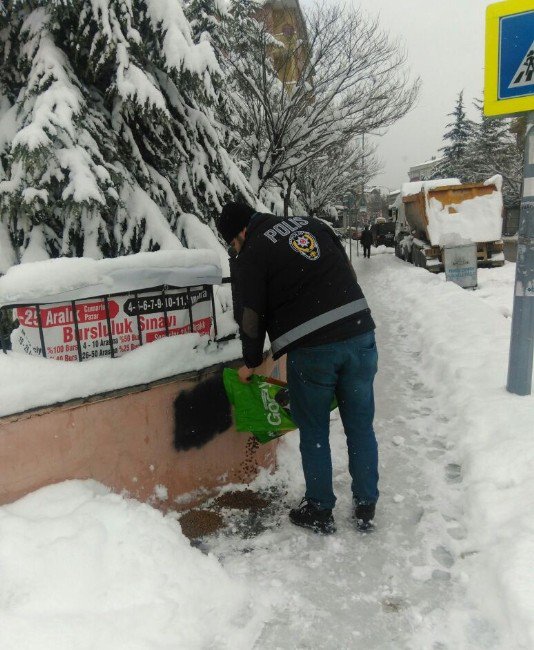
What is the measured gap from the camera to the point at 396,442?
388 cm

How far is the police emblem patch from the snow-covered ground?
1559 millimetres

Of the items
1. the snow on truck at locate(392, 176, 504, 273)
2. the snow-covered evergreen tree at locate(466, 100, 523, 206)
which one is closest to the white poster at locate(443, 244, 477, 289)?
the snow on truck at locate(392, 176, 504, 273)

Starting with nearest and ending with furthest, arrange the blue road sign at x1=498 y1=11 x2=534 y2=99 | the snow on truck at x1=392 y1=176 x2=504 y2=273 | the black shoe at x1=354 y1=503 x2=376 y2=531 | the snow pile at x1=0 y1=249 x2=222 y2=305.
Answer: the snow pile at x1=0 y1=249 x2=222 y2=305 < the black shoe at x1=354 y1=503 x2=376 y2=531 < the blue road sign at x1=498 y1=11 x2=534 y2=99 < the snow on truck at x1=392 y1=176 x2=504 y2=273

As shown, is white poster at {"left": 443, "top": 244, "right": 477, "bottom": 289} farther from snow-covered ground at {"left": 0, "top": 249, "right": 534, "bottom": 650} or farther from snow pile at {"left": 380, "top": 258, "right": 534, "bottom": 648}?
snow-covered ground at {"left": 0, "top": 249, "right": 534, "bottom": 650}

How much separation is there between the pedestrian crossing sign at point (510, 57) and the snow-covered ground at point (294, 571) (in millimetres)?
2501

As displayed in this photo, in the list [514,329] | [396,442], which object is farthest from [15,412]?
[514,329]

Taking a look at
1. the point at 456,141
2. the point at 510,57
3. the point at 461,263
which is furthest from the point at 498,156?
the point at 510,57

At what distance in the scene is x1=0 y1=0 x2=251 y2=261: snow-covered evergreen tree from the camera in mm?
3738

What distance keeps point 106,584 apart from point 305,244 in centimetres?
185

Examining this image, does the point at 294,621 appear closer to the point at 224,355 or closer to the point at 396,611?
the point at 396,611

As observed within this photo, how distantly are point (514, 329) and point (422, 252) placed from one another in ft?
37.5

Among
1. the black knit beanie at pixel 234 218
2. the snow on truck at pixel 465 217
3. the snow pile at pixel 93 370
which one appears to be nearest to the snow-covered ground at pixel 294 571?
the snow pile at pixel 93 370

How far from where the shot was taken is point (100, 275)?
2.64 meters

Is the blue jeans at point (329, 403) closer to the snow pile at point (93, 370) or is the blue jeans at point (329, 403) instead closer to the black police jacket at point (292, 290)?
the black police jacket at point (292, 290)
